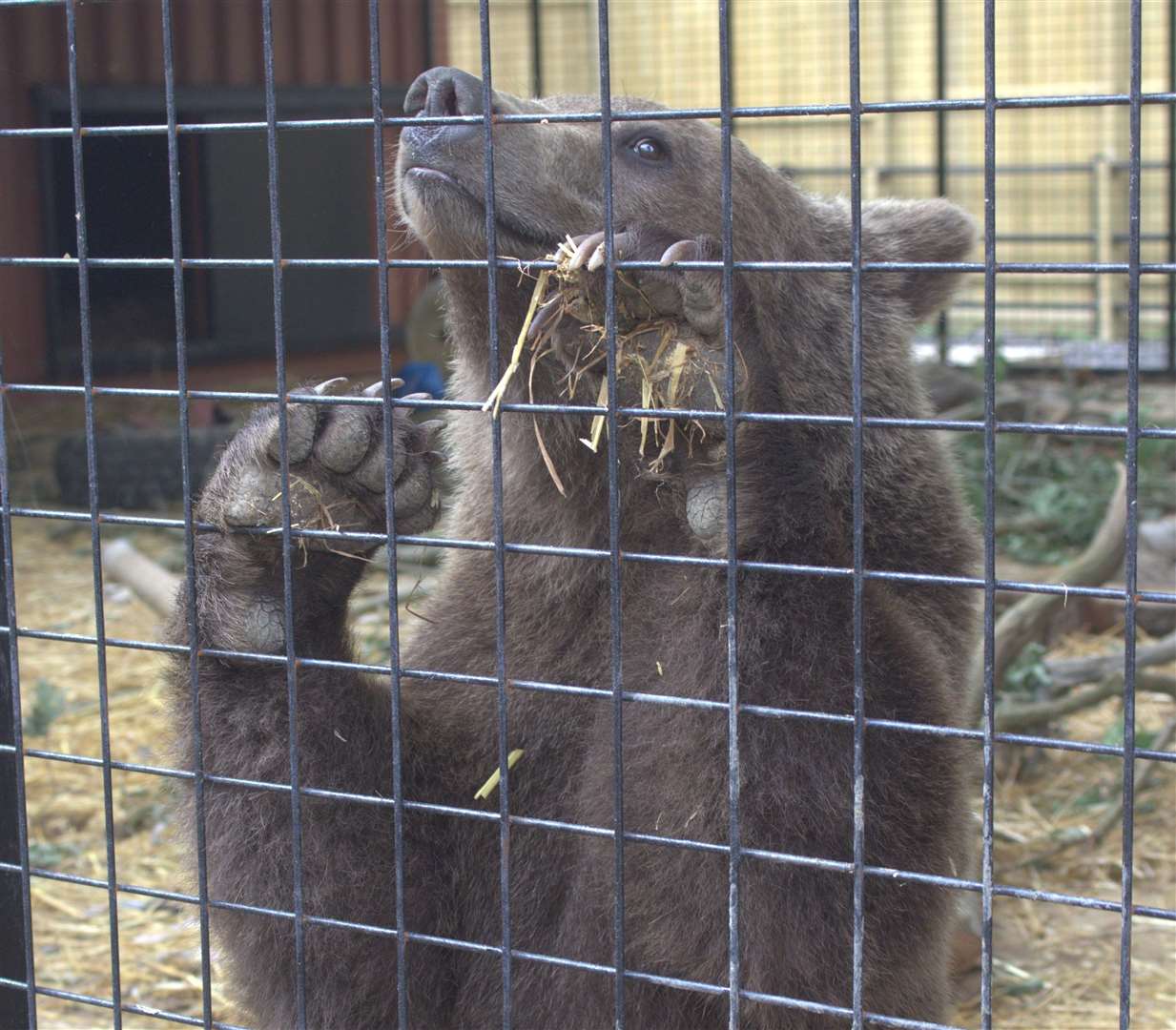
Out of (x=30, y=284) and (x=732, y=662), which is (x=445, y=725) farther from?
(x=30, y=284)

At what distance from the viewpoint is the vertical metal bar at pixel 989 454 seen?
167cm

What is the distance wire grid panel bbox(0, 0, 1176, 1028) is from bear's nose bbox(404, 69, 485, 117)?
152 mm

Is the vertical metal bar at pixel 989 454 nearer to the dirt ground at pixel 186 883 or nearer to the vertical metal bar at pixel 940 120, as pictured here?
the dirt ground at pixel 186 883

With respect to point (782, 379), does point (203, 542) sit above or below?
below

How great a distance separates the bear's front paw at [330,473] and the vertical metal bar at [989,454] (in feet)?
3.51

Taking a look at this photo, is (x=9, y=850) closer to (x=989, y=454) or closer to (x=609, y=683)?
(x=609, y=683)

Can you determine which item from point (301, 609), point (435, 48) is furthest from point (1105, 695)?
point (435, 48)

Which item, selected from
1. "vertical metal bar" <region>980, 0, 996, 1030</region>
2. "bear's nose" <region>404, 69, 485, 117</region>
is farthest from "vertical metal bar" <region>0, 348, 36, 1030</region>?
"vertical metal bar" <region>980, 0, 996, 1030</region>

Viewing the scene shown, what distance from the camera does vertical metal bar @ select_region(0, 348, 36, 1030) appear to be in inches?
102

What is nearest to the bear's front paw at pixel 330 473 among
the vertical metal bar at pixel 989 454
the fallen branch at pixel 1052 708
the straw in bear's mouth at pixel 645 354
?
the straw in bear's mouth at pixel 645 354

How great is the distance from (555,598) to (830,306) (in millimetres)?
817

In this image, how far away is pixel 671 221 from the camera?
2.99 metres

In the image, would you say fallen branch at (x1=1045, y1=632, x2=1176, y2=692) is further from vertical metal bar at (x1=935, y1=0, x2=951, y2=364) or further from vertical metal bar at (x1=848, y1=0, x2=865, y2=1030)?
vertical metal bar at (x1=935, y1=0, x2=951, y2=364)

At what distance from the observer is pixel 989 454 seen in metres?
1.75
